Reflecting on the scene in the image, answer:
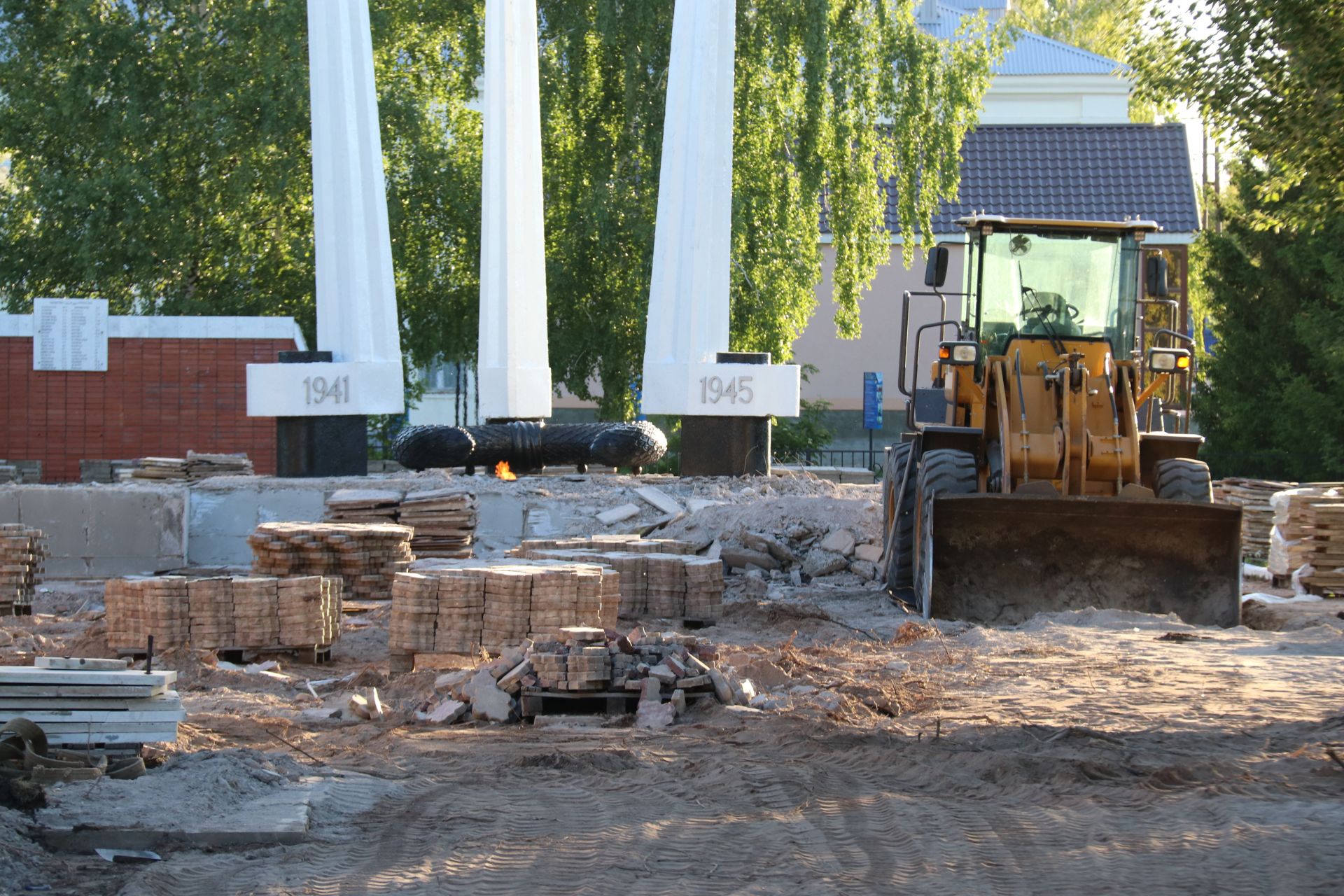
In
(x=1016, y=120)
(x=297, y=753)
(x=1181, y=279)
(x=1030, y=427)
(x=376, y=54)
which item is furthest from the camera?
(x=1016, y=120)

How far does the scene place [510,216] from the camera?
68.0 feet

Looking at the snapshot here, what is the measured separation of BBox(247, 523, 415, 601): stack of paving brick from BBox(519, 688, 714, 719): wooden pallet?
17.3 ft

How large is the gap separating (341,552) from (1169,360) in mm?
7862

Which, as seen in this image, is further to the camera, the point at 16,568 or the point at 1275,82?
the point at 16,568

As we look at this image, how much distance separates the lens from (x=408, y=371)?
100ft

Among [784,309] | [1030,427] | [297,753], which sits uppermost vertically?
[784,309]

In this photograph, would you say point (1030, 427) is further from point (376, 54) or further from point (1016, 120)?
point (1016, 120)

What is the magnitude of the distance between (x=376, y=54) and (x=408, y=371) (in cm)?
609

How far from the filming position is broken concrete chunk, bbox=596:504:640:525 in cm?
1839

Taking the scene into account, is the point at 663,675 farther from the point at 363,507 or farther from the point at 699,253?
the point at 699,253

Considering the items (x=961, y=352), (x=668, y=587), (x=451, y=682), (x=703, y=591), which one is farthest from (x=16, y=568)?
(x=961, y=352)

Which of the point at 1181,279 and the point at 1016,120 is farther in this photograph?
the point at 1016,120

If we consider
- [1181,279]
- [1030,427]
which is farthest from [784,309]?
[1030,427]

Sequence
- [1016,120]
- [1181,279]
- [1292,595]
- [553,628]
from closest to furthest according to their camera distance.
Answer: [553,628]
[1292,595]
[1181,279]
[1016,120]
